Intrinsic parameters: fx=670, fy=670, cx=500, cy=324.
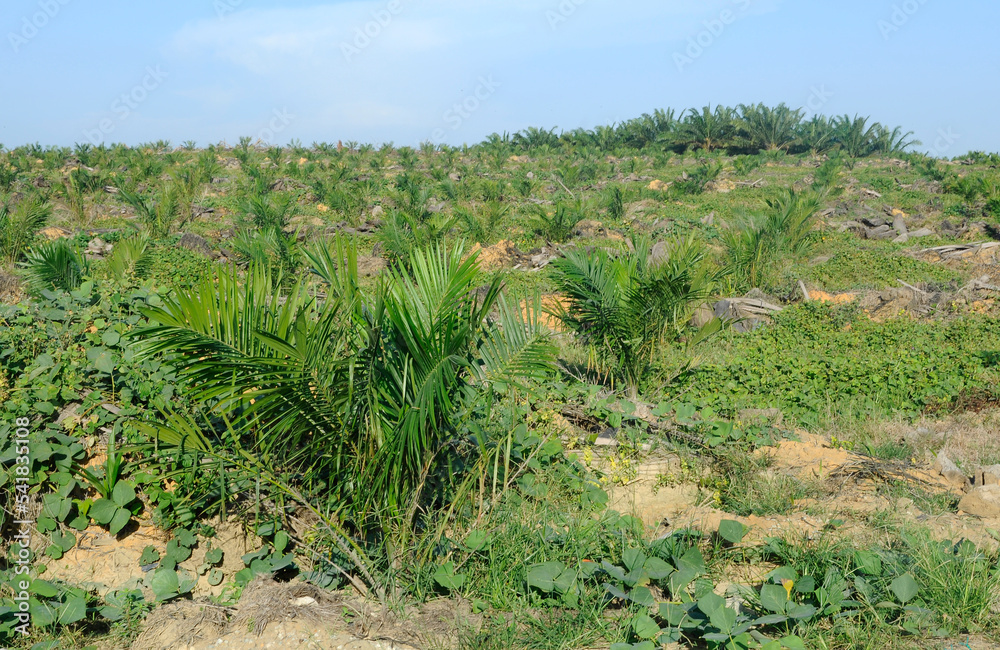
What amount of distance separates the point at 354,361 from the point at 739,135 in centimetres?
3338

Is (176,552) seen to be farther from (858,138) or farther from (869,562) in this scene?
(858,138)

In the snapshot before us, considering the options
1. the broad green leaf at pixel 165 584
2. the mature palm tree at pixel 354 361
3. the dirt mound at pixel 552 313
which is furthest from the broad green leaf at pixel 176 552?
the dirt mound at pixel 552 313

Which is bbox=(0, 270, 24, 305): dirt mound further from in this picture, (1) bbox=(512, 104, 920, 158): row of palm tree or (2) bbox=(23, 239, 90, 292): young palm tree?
(1) bbox=(512, 104, 920, 158): row of palm tree

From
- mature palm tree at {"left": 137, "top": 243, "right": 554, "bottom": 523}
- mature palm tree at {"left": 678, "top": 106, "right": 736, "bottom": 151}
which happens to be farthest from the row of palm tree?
mature palm tree at {"left": 137, "top": 243, "right": 554, "bottom": 523}

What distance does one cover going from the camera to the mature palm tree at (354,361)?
98.1 inches

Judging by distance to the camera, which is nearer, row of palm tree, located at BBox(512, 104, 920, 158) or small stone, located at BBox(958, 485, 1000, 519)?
small stone, located at BBox(958, 485, 1000, 519)

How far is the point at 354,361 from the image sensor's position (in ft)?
9.16

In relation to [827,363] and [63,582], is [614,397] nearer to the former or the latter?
[827,363]

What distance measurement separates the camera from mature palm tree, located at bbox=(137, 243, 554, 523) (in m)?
2.49

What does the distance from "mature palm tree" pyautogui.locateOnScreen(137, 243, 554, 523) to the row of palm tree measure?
1203 inches

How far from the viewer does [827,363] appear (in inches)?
246

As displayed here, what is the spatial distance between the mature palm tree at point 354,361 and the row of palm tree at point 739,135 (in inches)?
1203

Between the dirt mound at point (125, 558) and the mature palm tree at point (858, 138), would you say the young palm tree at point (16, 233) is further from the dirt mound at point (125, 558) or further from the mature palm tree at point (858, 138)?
the mature palm tree at point (858, 138)

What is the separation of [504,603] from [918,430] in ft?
11.8
